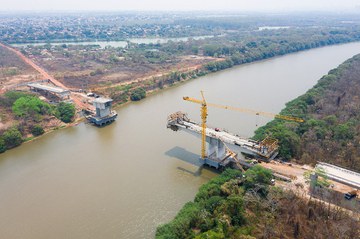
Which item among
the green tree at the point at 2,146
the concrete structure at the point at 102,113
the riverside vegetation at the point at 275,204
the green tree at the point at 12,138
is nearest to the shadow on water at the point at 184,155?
the riverside vegetation at the point at 275,204

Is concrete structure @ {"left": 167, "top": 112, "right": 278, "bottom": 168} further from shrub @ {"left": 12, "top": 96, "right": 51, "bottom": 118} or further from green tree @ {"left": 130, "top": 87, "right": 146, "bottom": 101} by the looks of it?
green tree @ {"left": 130, "top": 87, "right": 146, "bottom": 101}

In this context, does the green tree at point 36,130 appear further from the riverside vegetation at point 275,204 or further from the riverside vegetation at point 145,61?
the riverside vegetation at point 275,204

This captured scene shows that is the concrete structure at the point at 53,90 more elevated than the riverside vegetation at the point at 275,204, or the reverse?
the riverside vegetation at the point at 275,204

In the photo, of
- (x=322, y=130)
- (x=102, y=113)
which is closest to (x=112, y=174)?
(x=102, y=113)

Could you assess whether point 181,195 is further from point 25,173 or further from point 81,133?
point 81,133

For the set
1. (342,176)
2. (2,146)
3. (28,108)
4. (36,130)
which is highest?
(342,176)

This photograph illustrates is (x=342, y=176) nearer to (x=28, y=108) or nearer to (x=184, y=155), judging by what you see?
(x=184, y=155)

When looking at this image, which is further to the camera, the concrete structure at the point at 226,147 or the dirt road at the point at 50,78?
the dirt road at the point at 50,78
